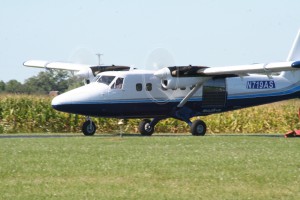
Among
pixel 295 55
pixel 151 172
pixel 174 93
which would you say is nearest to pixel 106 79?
pixel 174 93

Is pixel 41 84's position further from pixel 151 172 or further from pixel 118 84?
pixel 151 172

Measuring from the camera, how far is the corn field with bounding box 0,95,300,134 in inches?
1624

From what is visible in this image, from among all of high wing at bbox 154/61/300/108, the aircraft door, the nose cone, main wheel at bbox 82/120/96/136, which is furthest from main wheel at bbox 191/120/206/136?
main wheel at bbox 82/120/96/136

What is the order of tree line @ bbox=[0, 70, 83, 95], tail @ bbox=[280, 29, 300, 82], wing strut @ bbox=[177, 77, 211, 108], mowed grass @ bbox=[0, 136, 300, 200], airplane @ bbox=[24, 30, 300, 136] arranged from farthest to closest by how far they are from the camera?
1. tree line @ bbox=[0, 70, 83, 95]
2. tail @ bbox=[280, 29, 300, 82]
3. wing strut @ bbox=[177, 77, 211, 108]
4. airplane @ bbox=[24, 30, 300, 136]
5. mowed grass @ bbox=[0, 136, 300, 200]

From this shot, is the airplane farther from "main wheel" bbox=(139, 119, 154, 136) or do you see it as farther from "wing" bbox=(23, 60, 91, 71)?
"wing" bbox=(23, 60, 91, 71)

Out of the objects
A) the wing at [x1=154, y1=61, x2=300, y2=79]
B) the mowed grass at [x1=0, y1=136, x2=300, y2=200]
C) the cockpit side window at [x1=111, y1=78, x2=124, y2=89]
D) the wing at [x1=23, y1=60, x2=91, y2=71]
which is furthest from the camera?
the wing at [x1=23, y1=60, x2=91, y2=71]

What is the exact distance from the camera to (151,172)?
17125mm

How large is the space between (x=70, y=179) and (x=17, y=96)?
1123 inches

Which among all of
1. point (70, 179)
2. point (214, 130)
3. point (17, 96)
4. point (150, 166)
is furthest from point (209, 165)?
point (17, 96)

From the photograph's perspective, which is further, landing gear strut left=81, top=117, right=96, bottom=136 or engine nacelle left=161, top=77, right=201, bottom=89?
landing gear strut left=81, top=117, right=96, bottom=136

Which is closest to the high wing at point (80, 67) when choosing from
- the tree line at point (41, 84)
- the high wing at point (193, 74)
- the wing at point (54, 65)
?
the wing at point (54, 65)

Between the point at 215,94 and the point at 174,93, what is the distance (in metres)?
1.83

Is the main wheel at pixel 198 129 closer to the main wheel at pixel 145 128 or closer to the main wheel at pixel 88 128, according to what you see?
the main wheel at pixel 145 128

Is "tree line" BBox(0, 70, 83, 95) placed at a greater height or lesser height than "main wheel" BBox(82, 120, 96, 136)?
greater
